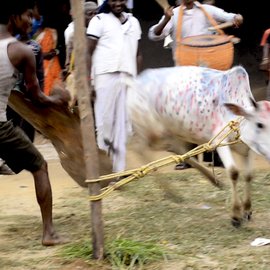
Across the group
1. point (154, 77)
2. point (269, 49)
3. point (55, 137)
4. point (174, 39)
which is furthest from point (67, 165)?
point (269, 49)

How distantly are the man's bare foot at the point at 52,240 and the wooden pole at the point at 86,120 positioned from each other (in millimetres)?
538

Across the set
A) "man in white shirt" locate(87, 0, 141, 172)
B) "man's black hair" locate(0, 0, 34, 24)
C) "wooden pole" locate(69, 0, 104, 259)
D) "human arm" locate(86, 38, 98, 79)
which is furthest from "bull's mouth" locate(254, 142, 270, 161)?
"human arm" locate(86, 38, 98, 79)

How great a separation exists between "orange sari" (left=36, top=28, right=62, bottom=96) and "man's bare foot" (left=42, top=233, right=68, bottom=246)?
367 cm

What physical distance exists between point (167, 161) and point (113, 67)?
72.9 inches

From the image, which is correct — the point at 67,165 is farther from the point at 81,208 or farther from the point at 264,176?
the point at 264,176

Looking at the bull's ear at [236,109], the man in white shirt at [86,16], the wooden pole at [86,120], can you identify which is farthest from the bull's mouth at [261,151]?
the man in white shirt at [86,16]

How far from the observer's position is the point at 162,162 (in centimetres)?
493

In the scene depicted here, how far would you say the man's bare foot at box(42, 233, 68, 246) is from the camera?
4.97m

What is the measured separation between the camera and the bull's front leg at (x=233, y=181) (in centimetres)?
528

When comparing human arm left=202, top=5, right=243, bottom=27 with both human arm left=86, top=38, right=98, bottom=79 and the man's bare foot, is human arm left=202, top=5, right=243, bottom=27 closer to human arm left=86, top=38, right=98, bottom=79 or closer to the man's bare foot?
human arm left=86, top=38, right=98, bottom=79

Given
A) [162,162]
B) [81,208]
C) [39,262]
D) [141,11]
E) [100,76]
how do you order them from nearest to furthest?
[39,262] < [162,162] < [81,208] < [100,76] < [141,11]

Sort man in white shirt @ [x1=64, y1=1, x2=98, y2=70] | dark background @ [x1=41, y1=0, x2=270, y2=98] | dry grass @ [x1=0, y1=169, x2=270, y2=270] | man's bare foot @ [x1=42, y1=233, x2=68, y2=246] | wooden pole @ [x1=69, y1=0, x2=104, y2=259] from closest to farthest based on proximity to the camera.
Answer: wooden pole @ [x1=69, y1=0, x2=104, y2=259]
dry grass @ [x1=0, y1=169, x2=270, y2=270]
man's bare foot @ [x1=42, y1=233, x2=68, y2=246]
man in white shirt @ [x1=64, y1=1, x2=98, y2=70]
dark background @ [x1=41, y1=0, x2=270, y2=98]

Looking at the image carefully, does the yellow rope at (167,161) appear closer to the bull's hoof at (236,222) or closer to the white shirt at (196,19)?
the bull's hoof at (236,222)

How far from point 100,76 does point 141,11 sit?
4.88 meters
